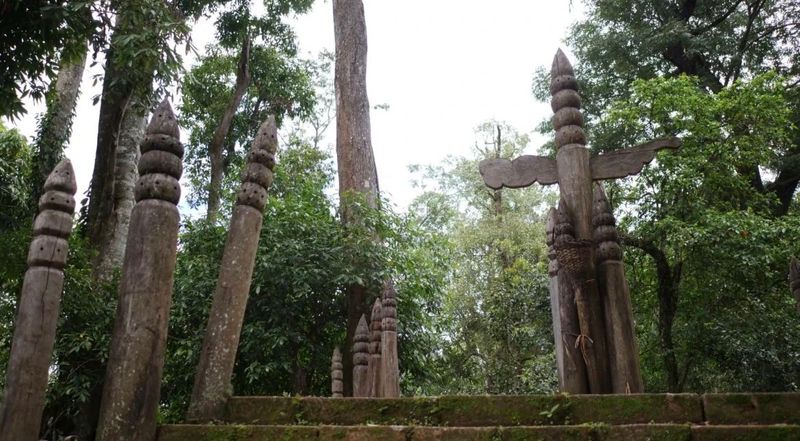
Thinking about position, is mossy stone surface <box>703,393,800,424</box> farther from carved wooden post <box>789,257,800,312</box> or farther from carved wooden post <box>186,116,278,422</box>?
carved wooden post <box>789,257,800,312</box>

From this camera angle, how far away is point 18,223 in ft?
31.4

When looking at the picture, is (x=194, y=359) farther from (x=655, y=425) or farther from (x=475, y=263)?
(x=475, y=263)

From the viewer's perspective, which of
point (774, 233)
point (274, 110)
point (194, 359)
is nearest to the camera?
point (194, 359)

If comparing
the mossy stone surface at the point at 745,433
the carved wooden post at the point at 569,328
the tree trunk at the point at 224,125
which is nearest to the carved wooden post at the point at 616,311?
the carved wooden post at the point at 569,328

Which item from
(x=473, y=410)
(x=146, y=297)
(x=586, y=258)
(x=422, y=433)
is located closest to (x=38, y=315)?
(x=146, y=297)

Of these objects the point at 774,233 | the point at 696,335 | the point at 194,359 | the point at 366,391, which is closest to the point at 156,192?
the point at 366,391

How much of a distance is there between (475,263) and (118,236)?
13060 millimetres

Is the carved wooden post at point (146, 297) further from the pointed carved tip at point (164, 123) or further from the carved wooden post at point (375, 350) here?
the carved wooden post at point (375, 350)

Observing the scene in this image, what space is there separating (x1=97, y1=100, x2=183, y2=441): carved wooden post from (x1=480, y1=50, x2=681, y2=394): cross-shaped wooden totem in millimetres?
2443

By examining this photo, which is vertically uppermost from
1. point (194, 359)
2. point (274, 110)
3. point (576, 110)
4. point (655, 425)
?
point (274, 110)

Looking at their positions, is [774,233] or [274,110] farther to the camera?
[274,110]

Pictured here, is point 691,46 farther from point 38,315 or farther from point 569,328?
point 38,315

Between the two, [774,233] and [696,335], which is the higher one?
[774,233]

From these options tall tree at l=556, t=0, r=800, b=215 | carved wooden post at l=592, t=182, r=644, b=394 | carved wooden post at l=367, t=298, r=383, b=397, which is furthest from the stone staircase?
tall tree at l=556, t=0, r=800, b=215
